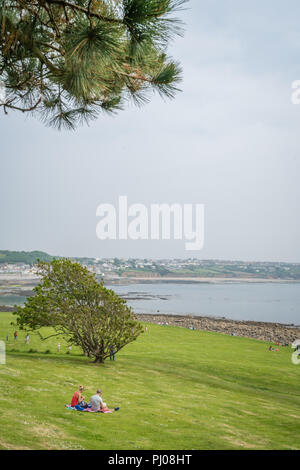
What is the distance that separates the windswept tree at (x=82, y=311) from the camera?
20828mm

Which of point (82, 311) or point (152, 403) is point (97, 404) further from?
point (82, 311)

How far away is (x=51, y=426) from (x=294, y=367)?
919 inches

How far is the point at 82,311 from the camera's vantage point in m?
20.9

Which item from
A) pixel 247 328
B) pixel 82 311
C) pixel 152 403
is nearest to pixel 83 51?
pixel 152 403

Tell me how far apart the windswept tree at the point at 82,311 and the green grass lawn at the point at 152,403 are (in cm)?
142

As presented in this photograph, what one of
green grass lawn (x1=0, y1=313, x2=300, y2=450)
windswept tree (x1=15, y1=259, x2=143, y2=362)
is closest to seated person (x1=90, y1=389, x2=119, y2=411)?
green grass lawn (x1=0, y1=313, x2=300, y2=450)

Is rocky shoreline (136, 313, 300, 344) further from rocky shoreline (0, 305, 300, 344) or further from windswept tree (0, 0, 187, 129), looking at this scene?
windswept tree (0, 0, 187, 129)

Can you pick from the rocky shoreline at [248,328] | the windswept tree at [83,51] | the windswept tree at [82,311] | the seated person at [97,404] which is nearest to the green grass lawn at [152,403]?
the seated person at [97,404]

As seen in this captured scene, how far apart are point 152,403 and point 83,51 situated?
475 inches

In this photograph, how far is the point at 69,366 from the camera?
1947 centimetres

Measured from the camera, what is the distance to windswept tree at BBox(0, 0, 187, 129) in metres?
6.77
